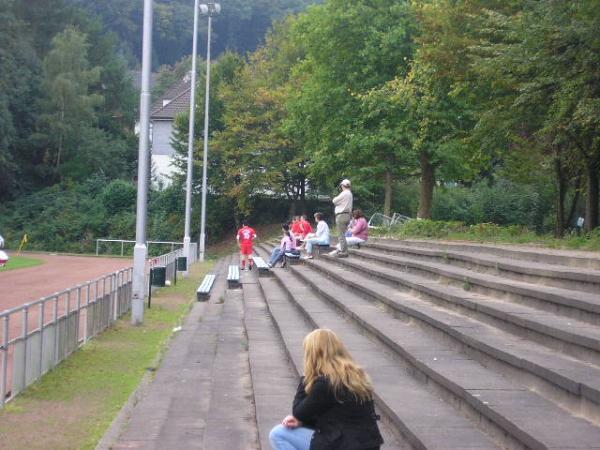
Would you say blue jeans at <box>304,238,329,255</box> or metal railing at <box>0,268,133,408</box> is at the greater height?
blue jeans at <box>304,238,329,255</box>

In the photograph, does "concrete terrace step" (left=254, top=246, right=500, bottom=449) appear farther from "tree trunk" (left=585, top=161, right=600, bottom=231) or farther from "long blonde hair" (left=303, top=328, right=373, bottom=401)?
"tree trunk" (left=585, top=161, right=600, bottom=231)

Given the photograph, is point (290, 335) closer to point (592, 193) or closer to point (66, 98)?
point (592, 193)

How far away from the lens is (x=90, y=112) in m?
71.4

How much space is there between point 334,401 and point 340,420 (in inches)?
4.9

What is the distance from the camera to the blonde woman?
18.2ft

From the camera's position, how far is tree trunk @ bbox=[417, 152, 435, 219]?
34500 millimetres

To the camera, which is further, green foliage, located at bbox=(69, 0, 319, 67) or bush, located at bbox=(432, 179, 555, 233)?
green foliage, located at bbox=(69, 0, 319, 67)

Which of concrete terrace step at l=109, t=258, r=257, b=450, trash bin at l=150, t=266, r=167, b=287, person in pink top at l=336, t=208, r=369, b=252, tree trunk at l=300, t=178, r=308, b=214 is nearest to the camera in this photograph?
concrete terrace step at l=109, t=258, r=257, b=450

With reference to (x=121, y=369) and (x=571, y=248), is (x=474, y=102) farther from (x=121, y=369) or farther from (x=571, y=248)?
(x=121, y=369)

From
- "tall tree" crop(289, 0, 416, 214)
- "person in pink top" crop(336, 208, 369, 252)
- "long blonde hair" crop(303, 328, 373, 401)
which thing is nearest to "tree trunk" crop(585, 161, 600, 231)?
"person in pink top" crop(336, 208, 369, 252)

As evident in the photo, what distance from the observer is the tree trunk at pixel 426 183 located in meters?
34.5

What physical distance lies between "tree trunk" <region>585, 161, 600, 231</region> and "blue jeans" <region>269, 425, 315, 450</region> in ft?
52.6

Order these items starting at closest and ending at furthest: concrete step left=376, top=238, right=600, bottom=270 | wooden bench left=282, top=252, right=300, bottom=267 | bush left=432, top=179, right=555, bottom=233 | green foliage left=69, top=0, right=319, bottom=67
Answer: concrete step left=376, top=238, right=600, bottom=270, wooden bench left=282, top=252, right=300, bottom=267, bush left=432, top=179, right=555, bottom=233, green foliage left=69, top=0, right=319, bottom=67

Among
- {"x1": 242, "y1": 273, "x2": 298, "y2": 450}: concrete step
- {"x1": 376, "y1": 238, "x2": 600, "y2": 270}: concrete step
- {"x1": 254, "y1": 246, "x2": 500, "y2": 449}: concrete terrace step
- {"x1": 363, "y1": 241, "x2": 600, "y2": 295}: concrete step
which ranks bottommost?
{"x1": 242, "y1": 273, "x2": 298, "y2": 450}: concrete step
